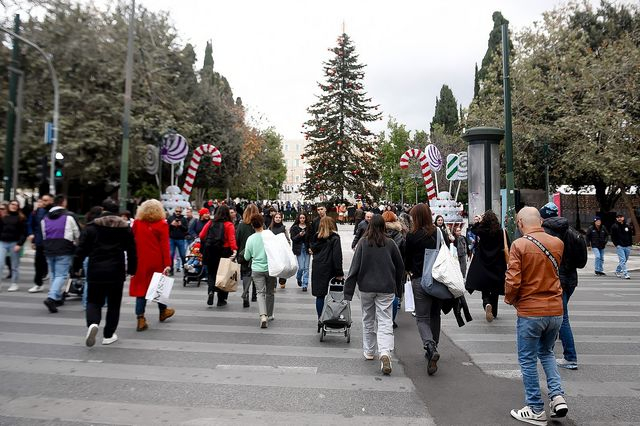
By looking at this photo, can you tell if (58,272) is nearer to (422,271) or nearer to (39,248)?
(39,248)

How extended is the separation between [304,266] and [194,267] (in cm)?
258

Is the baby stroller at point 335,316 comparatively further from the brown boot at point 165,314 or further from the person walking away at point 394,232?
the brown boot at point 165,314

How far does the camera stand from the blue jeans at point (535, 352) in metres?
4.39

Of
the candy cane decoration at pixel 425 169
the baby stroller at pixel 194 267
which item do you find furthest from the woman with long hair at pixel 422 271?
the candy cane decoration at pixel 425 169

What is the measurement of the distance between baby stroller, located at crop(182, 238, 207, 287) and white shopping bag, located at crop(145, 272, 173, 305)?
455 centimetres

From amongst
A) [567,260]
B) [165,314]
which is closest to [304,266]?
[165,314]

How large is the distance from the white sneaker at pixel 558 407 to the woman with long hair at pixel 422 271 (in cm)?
158

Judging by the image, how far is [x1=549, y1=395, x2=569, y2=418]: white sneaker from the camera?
430 centimetres

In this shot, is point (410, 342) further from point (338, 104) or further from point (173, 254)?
point (338, 104)

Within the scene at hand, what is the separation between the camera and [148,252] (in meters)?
7.56

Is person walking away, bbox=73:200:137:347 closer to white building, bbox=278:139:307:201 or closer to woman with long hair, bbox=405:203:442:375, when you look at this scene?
woman with long hair, bbox=405:203:442:375

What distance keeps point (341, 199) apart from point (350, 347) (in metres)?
36.9

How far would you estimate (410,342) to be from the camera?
7.34 metres

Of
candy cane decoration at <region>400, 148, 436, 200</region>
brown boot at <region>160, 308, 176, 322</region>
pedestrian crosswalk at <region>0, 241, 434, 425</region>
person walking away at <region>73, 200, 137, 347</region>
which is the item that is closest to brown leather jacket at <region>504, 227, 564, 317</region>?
pedestrian crosswalk at <region>0, 241, 434, 425</region>
